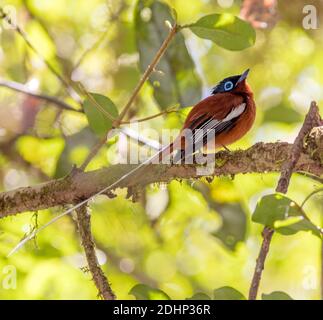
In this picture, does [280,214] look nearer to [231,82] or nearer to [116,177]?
[116,177]

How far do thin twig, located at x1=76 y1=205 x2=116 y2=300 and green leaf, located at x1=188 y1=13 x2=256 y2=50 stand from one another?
0.96m

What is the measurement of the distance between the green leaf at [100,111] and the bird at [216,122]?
32 cm

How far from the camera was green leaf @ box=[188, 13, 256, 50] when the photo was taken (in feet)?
10.3

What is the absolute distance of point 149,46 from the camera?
4148 millimetres

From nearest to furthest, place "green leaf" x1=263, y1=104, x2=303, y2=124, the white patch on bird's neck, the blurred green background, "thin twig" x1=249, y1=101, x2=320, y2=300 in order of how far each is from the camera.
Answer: "thin twig" x1=249, y1=101, x2=320, y2=300 < the white patch on bird's neck < the blurred green background < "green leaf" x1=263, y1=104, x2=303, y2=124

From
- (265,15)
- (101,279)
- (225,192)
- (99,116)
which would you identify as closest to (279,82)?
(265,15)

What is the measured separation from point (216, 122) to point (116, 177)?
Result: 0.84 metres

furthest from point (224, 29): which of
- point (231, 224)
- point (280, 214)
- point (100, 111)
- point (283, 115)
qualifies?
point (283, 115)

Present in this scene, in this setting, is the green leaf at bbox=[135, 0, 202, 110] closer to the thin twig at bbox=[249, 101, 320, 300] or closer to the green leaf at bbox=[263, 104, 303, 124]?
the green leaf at bbox=[263, 104, 303, 124]

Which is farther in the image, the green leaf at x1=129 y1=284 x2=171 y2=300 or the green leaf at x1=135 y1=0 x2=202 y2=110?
the green leaf at x1=135 y1=0 x2=202 y2=110

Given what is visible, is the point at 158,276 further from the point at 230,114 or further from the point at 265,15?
the point at 265,15

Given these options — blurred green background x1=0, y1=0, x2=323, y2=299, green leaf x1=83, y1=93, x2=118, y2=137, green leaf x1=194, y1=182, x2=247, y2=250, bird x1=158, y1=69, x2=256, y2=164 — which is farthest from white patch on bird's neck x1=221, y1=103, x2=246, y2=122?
green leaf x1=83, y1=93, x2=118, y2=137

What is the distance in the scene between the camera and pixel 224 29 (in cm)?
315

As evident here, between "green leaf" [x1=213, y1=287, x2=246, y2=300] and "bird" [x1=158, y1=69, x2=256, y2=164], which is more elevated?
"bird" [x1=158, y1=69, x2=256, y2=164]
